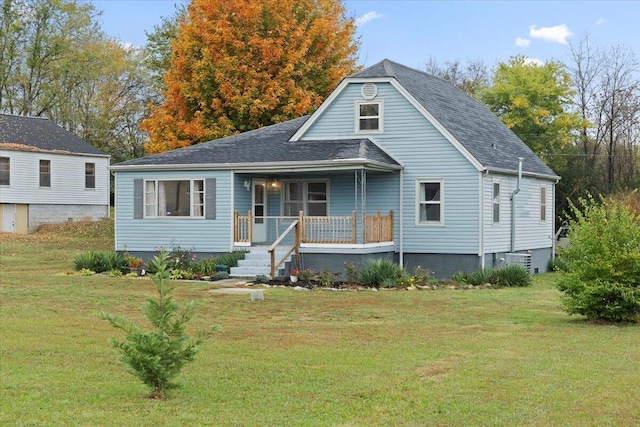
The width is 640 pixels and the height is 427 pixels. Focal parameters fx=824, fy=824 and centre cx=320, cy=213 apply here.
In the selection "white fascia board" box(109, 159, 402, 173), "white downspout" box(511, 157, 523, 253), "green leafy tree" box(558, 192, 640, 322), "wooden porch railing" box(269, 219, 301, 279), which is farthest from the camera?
"white downspout" box(511, 157, 523, 253)

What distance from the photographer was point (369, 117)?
25.0 meters

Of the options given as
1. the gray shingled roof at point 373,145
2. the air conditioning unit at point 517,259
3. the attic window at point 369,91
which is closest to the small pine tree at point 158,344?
the gray shingled roof at point 373,145

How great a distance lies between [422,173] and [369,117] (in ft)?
7.89

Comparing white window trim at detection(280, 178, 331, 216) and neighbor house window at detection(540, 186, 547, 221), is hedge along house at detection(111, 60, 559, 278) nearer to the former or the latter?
white window trim at detection(280, 178, 331, 216)

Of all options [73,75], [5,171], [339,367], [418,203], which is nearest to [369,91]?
[418,203]

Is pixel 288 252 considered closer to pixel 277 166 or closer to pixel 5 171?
pixel 277 166

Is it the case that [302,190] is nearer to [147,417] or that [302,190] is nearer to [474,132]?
[474,132]

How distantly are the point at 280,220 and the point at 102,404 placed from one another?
17.8m

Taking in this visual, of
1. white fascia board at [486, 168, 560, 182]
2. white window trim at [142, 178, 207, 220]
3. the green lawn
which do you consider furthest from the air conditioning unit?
white window trim at [142, 178, 207, 220]

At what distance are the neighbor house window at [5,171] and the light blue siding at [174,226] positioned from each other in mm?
16473

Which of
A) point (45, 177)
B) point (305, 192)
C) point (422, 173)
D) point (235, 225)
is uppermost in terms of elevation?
point (45, 177)

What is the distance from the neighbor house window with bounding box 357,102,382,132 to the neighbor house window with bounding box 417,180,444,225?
2239 millimetres

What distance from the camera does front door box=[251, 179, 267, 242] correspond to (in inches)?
1018

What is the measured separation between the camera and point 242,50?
111 feet
